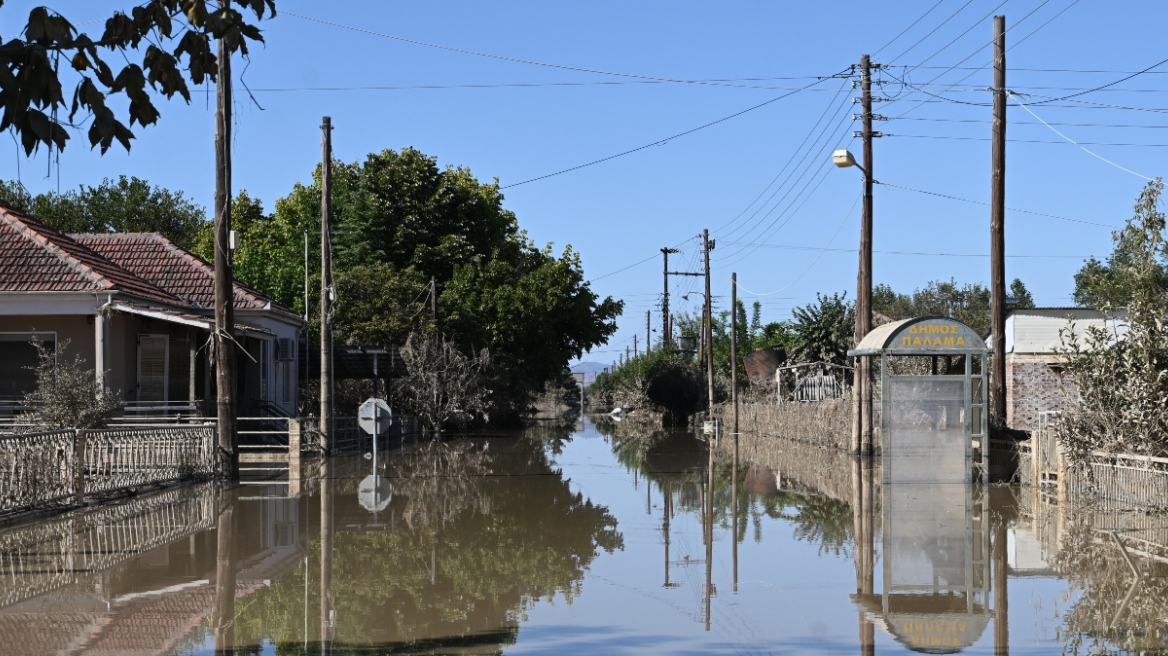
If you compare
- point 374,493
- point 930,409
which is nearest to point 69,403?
point 374,493

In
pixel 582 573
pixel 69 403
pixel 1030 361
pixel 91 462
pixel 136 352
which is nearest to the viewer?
pixel 582 573

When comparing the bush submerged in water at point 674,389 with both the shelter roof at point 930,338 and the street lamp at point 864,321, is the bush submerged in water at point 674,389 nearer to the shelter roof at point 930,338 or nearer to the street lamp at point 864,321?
the street lamp at point 864,321

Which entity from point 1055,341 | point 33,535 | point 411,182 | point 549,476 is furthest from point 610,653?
point 411,182

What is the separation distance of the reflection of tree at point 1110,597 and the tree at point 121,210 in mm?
58568

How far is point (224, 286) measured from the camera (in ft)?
→ 79.2

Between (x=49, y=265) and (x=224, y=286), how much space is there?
26.2ft

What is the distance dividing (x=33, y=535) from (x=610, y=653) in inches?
389

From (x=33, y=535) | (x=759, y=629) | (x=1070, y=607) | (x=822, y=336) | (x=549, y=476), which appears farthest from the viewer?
(x=822, y=336)

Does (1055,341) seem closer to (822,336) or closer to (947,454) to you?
(822,336)

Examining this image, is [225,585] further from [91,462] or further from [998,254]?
[998,254]

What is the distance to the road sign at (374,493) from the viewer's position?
2028cm

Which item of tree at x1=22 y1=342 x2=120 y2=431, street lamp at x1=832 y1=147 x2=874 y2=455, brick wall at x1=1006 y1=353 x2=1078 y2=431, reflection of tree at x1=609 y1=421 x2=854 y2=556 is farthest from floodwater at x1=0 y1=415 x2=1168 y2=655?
brick wall at x1=1006 y1=353 x2=1078 y2=431

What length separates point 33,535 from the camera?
1597 centimetres

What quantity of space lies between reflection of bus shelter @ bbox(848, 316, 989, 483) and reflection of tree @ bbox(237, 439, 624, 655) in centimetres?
590
